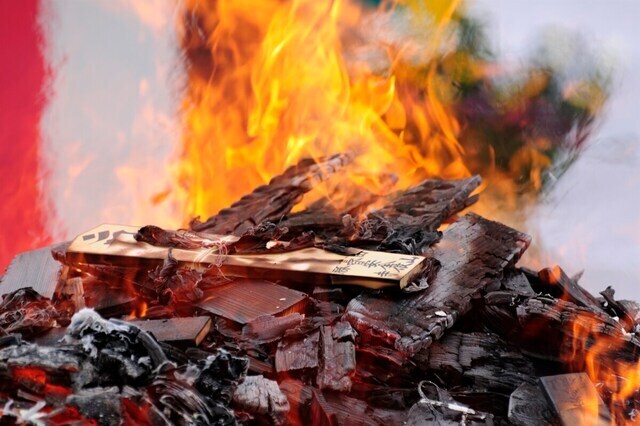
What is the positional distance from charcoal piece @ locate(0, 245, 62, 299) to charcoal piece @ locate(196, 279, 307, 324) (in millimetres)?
900

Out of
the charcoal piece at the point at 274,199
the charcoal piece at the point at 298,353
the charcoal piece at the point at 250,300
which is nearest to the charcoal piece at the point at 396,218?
the charcoal piece at the point at 274,199

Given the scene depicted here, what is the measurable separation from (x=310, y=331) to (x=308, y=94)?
3.12 m

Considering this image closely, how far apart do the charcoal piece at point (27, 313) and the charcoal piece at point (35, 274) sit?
76 millimetres

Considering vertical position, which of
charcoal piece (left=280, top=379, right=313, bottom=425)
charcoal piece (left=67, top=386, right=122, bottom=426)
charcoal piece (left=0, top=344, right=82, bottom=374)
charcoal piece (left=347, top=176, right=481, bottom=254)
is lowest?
charcoal piece (left=67, top=386, right=122, bottom=426)

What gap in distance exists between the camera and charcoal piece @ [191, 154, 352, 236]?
4148 millimetres

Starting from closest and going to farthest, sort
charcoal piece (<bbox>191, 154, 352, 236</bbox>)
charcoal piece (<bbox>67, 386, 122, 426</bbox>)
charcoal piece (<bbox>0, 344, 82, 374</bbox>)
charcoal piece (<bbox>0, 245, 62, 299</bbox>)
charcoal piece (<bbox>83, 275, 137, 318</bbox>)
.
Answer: charcoal piece (<bbox>67, 386, 122, 426</bbox>), charcoal piece (<bbox>0, 344, 82, 374</bbox>), charcoal piece (<bbox>83, 275, 137, 318</bbox>), charcoal piece (<bbox>0, 245, 62, 299</bbox>), charcoal piece (<bbox>191, 154, 352, 236</bbox>)

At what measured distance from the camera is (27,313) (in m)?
3.09

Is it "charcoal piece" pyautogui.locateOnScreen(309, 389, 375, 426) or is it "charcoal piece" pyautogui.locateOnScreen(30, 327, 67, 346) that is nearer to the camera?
"charcoal piece" pyautogui.locateOnScreen(309, 389, 375, 426)

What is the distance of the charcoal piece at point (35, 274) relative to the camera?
3.53m

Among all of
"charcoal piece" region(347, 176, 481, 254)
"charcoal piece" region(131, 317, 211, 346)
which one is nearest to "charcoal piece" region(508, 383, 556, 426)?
"charcoal piece" region(347, 176, 481, 254)

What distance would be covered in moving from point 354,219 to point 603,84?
284 cm

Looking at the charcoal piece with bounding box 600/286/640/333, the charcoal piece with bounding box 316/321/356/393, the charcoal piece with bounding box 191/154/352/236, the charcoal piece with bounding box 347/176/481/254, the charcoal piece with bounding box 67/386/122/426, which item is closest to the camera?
the charcoal piece with bounding box 67/386/122/426

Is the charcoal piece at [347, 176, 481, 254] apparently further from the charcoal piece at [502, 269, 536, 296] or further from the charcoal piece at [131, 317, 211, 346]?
the charcoal piece at [131, 317, 211, 346]

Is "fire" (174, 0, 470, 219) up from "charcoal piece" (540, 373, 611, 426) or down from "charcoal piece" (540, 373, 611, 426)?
up
